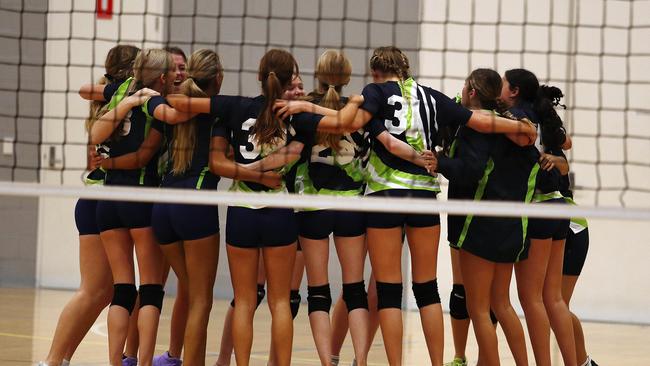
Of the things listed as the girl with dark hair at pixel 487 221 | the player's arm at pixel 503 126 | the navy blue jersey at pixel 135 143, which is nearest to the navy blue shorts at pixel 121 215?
the navy blue jersey at pixel 135 143

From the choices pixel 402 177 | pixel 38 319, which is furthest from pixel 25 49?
pixel 402 177

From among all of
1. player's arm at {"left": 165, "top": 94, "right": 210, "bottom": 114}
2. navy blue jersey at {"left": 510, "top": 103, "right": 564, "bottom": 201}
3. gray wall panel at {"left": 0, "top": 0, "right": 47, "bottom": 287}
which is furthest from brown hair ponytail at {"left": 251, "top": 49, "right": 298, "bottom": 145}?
gray wall panel at {"left": 0, "top": 0, "right": 47, "bottom": 287}

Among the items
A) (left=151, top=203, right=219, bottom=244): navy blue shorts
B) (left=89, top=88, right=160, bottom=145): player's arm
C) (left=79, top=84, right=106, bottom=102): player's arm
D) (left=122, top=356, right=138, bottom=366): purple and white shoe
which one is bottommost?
(left=122, top=356, right=138, bottom=366): purple and white shoe

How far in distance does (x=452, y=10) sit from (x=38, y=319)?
440cm

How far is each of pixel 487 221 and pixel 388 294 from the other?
0.64 meters

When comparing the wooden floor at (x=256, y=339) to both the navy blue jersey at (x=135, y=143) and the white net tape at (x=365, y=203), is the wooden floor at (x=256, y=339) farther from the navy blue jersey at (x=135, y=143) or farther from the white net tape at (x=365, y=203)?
the white net tape at (x=365, y=203)

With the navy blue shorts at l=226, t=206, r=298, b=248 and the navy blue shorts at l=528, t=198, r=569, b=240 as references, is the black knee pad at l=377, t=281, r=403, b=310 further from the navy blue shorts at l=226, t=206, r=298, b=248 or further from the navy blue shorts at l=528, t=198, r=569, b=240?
the navy blue shorts at l=528, t=198, r=569, b=240

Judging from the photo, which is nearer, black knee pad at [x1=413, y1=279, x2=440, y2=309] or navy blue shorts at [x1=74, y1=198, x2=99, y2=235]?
black knee pad at [x1=413, y1=279, x2=440, y2=309]

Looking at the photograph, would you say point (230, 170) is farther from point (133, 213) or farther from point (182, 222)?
point (133, 213)

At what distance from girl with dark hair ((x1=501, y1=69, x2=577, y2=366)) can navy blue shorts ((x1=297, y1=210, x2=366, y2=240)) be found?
0.93 metres

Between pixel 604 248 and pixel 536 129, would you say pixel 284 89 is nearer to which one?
pixel 536 129

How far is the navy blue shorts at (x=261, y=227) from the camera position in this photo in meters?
6.19

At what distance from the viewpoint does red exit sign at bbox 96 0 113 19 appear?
11516 mm

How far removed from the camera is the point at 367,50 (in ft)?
33.4
